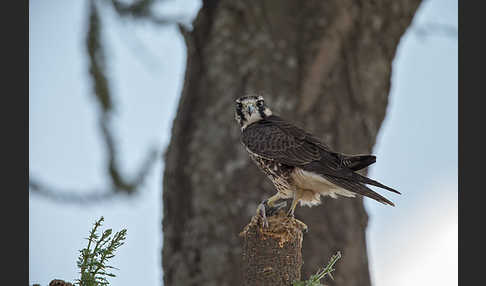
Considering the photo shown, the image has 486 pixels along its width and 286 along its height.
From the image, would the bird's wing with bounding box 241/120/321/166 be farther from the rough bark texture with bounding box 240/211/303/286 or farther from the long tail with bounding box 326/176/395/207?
the rough bark texture with bounding box 240/211/303/286

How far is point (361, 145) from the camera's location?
20.3 ft

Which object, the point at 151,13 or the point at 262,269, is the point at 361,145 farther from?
the point at 262,269

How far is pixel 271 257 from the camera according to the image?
2.25m

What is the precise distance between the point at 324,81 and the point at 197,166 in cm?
150

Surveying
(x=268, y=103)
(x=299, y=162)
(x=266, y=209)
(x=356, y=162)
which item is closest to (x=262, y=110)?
(x=299, y=162)

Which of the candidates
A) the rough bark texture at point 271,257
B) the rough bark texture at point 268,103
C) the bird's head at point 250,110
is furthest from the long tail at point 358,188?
the rough bark texture at point 268,103

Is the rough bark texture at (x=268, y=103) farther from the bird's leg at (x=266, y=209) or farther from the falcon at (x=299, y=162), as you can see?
the bird's leg at (x=266, y=209)

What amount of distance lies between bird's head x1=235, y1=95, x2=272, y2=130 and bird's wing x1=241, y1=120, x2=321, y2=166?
0.28 metres

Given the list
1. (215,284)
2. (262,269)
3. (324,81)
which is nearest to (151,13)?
(324,81)

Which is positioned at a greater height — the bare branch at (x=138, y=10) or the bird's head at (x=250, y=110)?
the bare branch at (x=138, y=10)

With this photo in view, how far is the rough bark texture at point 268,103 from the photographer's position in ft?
18.8

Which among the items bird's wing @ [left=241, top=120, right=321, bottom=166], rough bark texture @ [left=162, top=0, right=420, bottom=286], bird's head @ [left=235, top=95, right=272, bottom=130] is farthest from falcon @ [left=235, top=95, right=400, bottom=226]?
rough bark texture @ [left=162, top=0, right=420, bottom=286]

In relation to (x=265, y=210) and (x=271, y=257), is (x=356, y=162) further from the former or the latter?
(x=271, y=257)

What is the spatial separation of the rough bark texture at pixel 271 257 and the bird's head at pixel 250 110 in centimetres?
149
